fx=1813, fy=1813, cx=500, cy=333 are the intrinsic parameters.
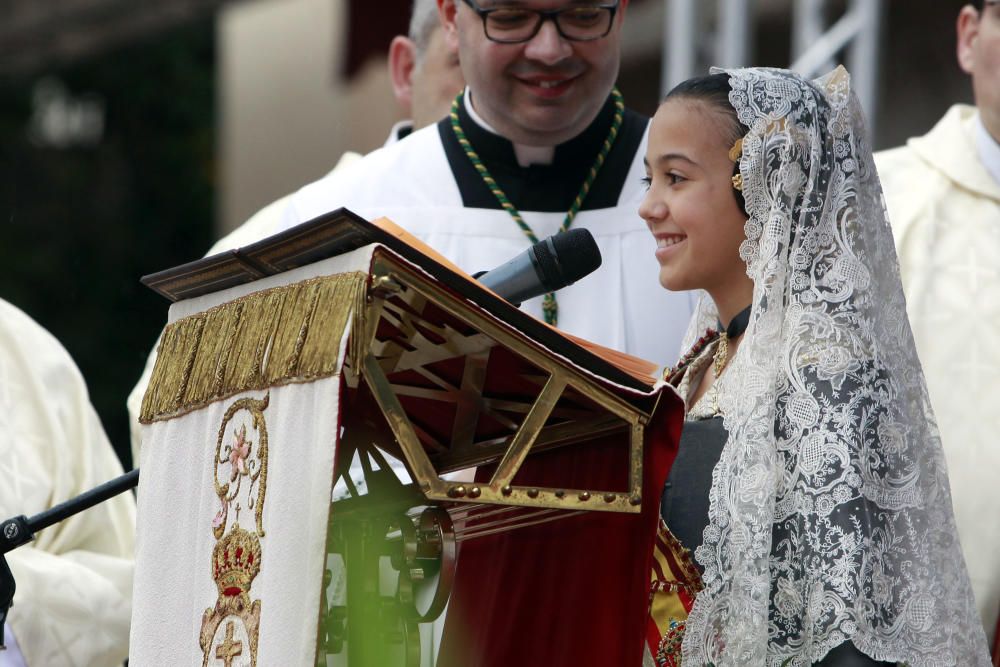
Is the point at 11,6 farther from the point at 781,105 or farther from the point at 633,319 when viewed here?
the point at 781,105

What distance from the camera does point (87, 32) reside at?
11.4 meters

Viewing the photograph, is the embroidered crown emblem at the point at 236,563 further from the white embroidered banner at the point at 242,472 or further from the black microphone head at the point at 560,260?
the black microphone head at the point at 560,260

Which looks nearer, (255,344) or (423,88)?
(255,344)

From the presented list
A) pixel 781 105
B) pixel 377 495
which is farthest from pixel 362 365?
pixel 781 105

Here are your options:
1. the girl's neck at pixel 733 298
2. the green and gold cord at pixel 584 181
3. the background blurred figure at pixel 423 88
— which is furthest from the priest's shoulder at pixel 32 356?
the girl's neck at pixel 733 298

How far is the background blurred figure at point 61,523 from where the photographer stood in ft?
14.5

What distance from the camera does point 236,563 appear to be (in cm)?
288

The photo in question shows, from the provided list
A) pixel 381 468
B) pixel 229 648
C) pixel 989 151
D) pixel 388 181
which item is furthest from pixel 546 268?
pixel 989 151

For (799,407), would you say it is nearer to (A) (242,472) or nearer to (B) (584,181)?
(A) (242,472)

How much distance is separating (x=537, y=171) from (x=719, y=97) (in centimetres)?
129

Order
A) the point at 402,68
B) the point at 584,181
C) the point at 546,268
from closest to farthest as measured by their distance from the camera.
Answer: the point at 546,268, the point at 584,181, the point at 402,68

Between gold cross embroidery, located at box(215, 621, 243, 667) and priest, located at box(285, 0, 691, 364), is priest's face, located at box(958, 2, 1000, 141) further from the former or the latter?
gold cross embroidery, located at box(215, 621, 243, 667)

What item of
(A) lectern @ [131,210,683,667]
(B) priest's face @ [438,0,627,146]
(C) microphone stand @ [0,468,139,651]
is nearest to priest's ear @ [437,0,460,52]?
(B) priest's face @ [438,0,627,146]

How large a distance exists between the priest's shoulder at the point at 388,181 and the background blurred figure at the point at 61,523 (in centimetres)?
83
